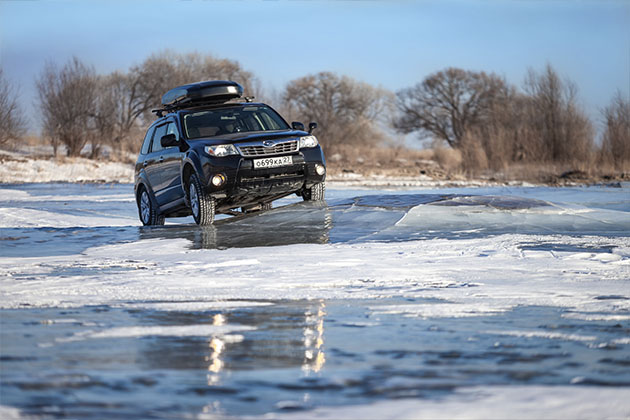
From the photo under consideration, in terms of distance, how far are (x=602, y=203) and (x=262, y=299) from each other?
10.7 meters

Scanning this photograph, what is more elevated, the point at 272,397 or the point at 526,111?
the point at 526,111

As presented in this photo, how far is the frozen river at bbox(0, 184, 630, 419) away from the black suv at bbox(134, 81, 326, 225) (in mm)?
1207

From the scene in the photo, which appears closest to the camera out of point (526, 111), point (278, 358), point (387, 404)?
point (387, 404)

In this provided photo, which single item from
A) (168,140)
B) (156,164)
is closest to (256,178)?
(168,140)

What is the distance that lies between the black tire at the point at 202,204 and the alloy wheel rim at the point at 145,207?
1946mm

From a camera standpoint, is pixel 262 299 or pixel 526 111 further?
pixel 526 111

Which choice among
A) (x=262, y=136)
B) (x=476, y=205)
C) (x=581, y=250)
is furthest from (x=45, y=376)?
(x=476, y=205)

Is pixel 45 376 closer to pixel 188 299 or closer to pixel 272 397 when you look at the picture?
pixel 272 397

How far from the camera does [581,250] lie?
8047 mm

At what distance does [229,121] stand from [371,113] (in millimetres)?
69704

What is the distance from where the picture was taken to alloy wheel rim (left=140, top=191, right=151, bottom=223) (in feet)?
42.9

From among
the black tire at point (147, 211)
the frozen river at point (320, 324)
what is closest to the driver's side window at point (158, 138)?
the black tire at point (147, 211)

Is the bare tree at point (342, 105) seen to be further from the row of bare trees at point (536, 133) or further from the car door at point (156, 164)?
the car door at point (156, 164)

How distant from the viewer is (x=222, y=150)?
10.9 metres
